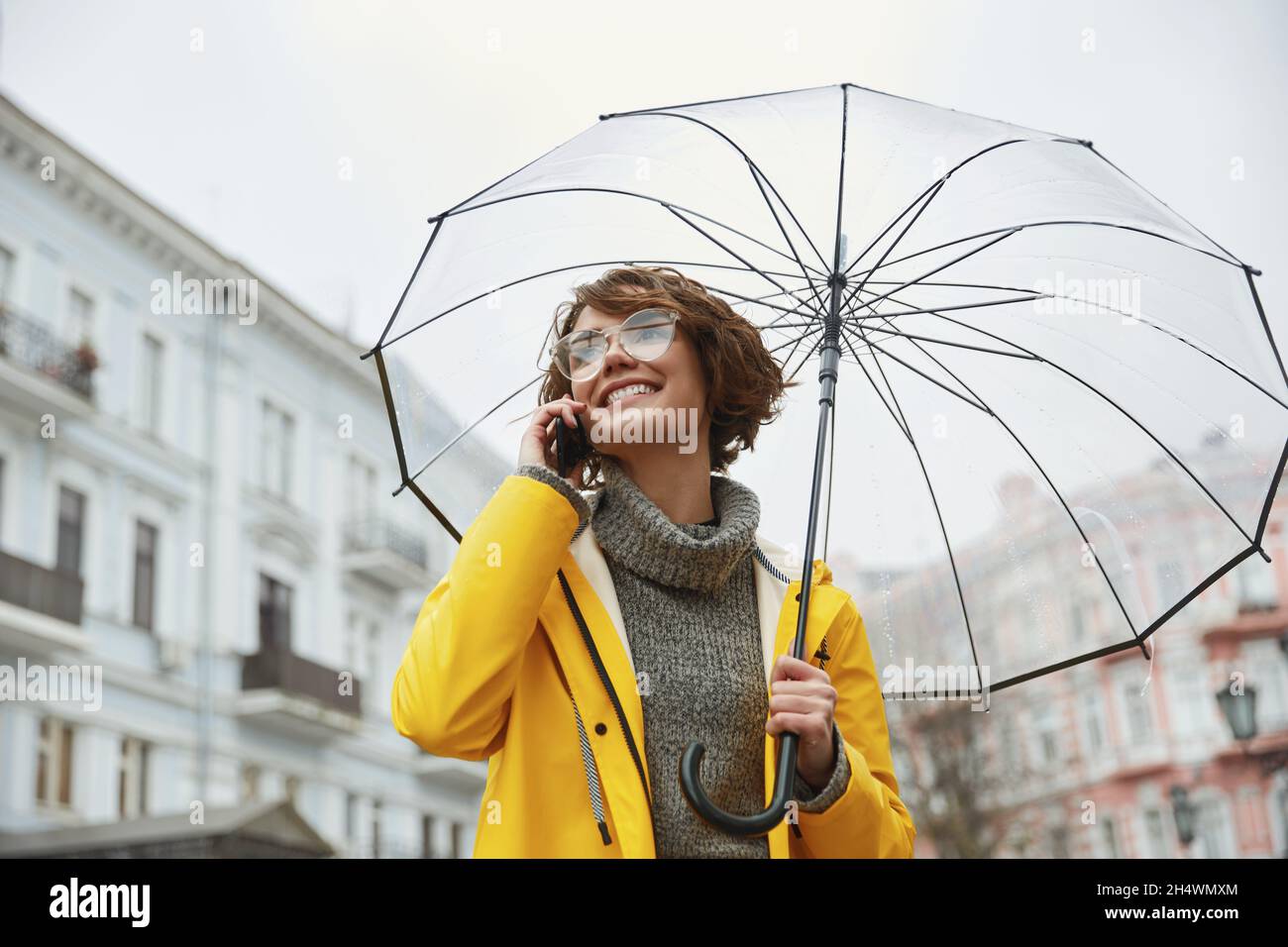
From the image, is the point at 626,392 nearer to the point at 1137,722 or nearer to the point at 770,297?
the point at 770,297

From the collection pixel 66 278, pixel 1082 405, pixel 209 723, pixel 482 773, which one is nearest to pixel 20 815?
pixel 209 723

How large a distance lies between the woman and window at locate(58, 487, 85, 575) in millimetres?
15837

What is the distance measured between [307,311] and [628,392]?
808 inches

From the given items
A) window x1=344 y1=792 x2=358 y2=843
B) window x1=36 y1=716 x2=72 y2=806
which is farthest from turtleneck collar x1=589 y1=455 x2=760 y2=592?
window x1=344 y1=792 x2=358 y2=843

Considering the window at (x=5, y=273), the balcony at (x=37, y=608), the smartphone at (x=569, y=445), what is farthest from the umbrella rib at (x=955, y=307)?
the window at (x=5, y=273)

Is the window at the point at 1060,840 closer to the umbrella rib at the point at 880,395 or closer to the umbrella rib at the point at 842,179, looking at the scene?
the umbrella rib at the point at 880,395

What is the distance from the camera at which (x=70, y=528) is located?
1711 cm

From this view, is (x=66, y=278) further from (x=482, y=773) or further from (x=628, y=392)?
(x=628, y=392)

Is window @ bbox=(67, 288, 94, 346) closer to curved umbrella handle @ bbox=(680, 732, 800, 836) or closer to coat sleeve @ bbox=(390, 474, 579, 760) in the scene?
coat sleeve @ bbox=(390, 474, 579, 760)

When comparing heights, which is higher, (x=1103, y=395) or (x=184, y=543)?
(x=184, y=543)

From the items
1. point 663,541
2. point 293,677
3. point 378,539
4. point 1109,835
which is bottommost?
point 663,541

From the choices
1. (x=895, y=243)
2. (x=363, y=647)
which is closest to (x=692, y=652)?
(x=895, y=243)

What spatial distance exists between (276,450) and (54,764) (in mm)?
7002

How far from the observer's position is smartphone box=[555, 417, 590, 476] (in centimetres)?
215
